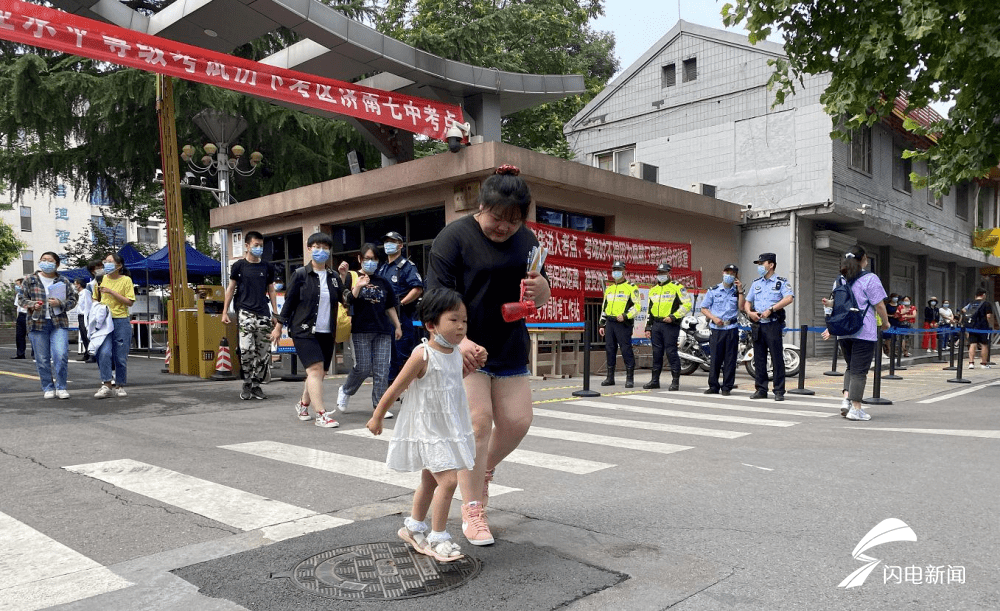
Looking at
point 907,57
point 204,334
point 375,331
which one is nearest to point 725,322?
point 907,57

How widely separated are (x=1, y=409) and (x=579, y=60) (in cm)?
2665

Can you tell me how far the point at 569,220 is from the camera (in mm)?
14852

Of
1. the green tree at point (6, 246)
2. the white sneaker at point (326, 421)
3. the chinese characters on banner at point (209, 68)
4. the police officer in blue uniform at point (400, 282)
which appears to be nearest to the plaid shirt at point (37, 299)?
the chinese characters on banner at point (209, 68)

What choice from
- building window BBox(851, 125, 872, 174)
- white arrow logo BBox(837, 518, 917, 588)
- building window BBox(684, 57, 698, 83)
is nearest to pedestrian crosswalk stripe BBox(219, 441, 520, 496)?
white arrow logo BBox(837, 518, 917, 588)

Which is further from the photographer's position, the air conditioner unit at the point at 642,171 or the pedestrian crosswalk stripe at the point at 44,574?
the air conditioner unit at the point at 642,171

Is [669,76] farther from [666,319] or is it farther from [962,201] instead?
[962,201]

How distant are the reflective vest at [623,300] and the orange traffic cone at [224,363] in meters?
6.28

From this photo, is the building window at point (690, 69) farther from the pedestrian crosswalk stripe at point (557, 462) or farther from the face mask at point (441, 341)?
the face mask at point (441, 341)

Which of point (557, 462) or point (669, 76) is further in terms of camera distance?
point (669, 76)

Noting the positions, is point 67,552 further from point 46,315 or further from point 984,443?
point 984,443

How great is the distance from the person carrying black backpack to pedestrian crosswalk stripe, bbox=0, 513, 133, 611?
7280mm

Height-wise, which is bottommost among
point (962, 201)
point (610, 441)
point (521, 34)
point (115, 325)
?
point (610, 441)

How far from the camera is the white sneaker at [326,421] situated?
24.4ft

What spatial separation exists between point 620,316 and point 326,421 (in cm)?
586
